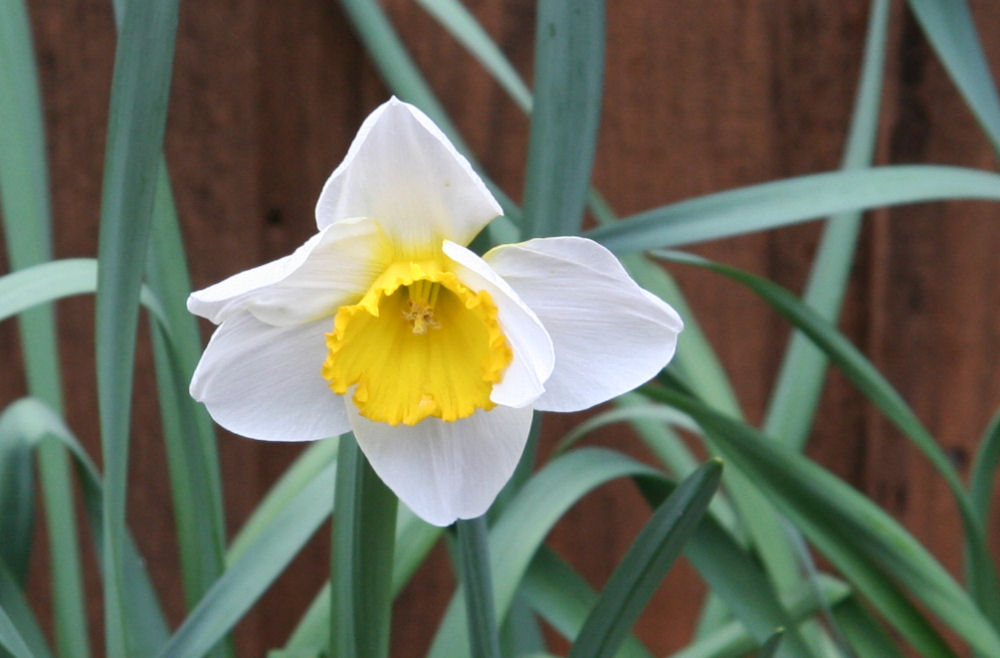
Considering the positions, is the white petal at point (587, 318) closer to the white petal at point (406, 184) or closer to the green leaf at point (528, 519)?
the white petal at point (406, 184)

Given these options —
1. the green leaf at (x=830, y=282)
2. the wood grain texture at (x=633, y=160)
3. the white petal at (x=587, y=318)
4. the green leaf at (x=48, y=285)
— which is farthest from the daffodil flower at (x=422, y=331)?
the wood grain texture at (x=633, y=160)

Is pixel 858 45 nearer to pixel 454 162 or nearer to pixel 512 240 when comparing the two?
pixel 512 240

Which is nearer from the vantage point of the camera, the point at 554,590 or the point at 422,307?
the point at 422,307

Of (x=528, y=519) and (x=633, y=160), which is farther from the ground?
(x=633, y=160)

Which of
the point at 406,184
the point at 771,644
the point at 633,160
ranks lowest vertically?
the point at 771,644

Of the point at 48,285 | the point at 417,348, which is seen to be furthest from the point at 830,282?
the point at 48,285

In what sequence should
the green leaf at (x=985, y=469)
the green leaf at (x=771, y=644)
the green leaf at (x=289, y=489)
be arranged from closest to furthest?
the green leaf at (x=771, y=644) < the green leaf at (x=985, y=469) < the green leaf at (x=289, y=489)

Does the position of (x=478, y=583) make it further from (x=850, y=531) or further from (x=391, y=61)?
(x=391, y=61)
